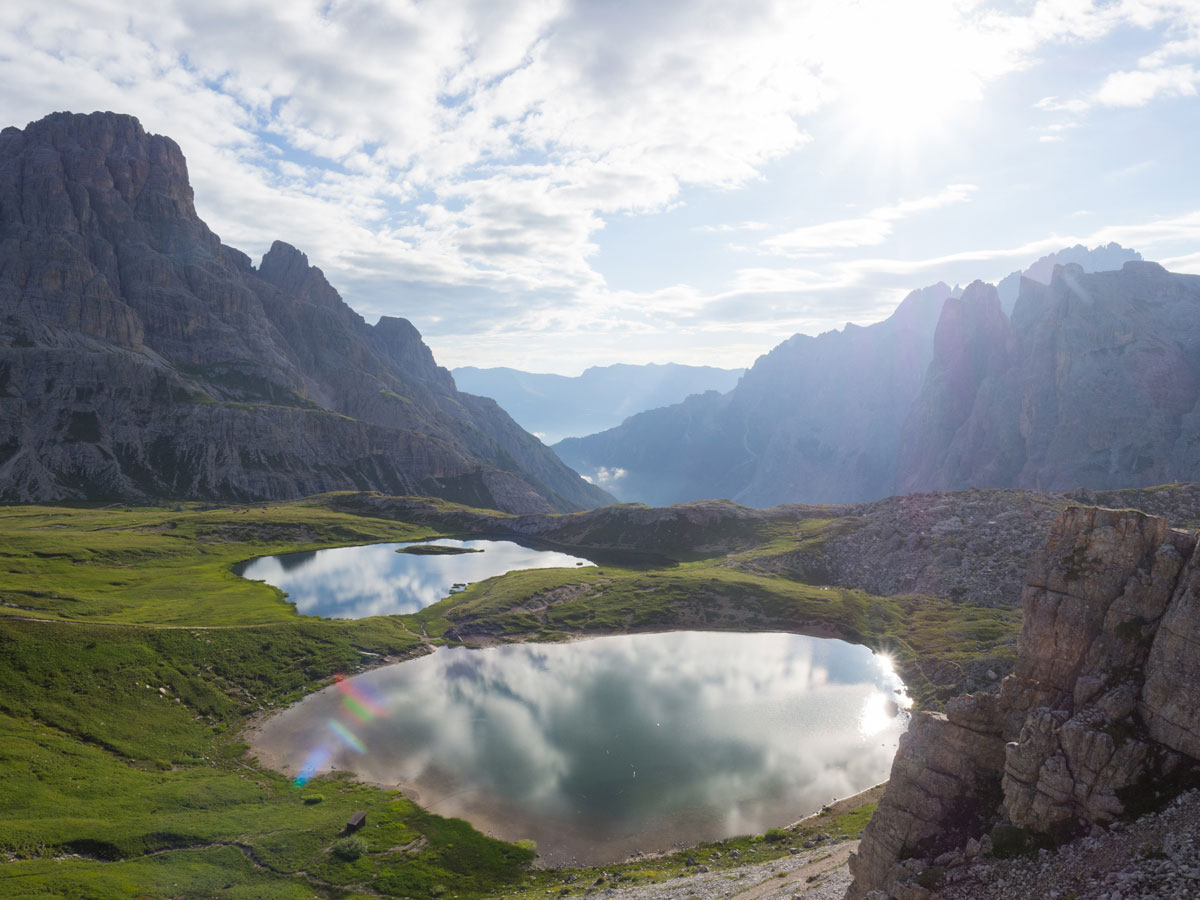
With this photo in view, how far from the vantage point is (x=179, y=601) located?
373 ft

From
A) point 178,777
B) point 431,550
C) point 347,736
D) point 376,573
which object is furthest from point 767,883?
point 431,550

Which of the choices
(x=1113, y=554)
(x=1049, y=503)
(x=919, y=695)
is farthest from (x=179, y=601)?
(x=1049, y=503)

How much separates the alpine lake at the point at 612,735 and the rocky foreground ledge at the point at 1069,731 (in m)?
28.9

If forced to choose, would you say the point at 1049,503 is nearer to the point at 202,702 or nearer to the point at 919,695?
the point at 919,695

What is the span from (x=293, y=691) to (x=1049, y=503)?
149 metres

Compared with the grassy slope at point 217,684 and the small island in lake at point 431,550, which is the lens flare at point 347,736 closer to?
the grassy slope at point 217,684

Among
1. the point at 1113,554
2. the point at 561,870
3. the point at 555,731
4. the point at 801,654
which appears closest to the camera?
the point at 1113,554

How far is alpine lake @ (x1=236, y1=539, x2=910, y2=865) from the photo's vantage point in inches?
2329

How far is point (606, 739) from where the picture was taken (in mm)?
72750

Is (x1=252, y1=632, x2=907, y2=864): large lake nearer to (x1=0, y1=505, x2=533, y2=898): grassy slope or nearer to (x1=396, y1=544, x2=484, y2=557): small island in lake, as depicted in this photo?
(x1=0, y1=505, x2=533, y2=898): grassy slope

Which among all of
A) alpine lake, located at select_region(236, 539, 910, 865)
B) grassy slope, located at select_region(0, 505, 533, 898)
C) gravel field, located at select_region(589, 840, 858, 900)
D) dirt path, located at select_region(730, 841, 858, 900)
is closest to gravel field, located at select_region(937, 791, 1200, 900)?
gravel field, located at select_region(589, 840, 858, 900)

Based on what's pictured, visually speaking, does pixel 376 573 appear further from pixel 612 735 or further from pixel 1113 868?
pixel 1113 868

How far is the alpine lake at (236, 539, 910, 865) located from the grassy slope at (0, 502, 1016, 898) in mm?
4282

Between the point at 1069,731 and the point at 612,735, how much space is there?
53.1m
